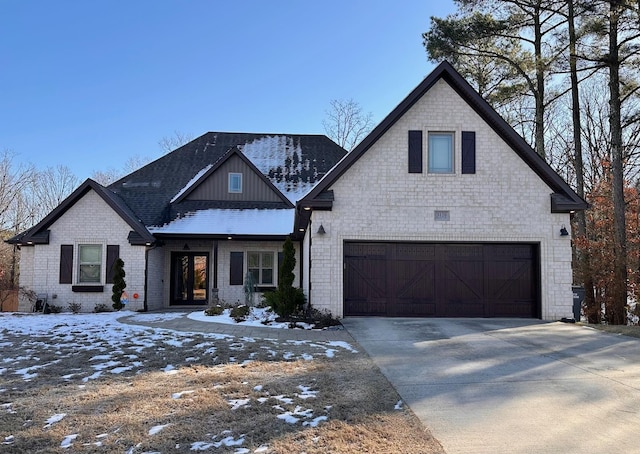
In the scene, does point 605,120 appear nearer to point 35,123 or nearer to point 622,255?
point 622,255

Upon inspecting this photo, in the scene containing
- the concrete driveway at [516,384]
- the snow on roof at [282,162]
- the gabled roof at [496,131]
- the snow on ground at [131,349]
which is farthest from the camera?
the snow on roof at [282,162]

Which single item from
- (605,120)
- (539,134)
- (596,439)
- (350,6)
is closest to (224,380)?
(596,439)

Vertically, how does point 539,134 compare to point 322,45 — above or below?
below

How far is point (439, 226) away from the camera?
1291cm

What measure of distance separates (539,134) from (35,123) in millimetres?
27386

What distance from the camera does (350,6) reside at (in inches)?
589

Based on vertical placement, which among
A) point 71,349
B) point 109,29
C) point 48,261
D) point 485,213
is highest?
point 109,29

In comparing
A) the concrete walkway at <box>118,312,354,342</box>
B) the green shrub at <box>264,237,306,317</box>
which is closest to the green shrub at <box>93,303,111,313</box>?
the concrete walkway at <box>118,312,354,342</box>

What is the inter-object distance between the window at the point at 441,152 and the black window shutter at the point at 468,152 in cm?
33

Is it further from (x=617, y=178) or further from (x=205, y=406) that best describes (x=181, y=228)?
(x=617, y=178)

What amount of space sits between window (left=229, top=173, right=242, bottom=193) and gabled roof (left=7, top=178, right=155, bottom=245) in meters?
4.01

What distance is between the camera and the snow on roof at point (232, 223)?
688 inches

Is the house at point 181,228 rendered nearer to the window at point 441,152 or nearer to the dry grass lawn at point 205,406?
the window at point 441,152

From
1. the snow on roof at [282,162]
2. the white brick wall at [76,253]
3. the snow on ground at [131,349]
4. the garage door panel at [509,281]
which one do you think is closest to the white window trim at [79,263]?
the white brick wall at [76,253]
